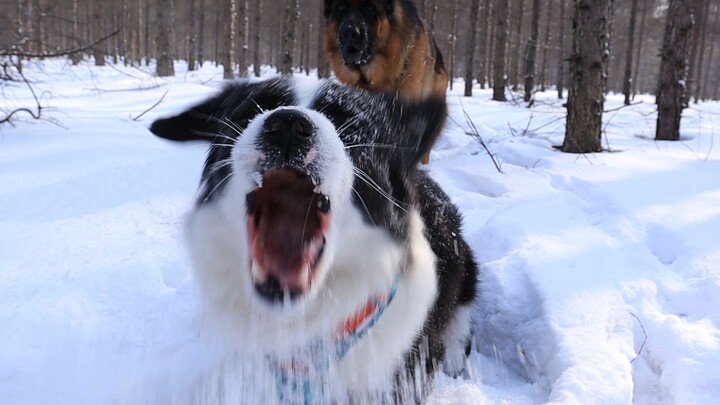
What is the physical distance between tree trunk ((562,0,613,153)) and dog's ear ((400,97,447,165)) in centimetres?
463

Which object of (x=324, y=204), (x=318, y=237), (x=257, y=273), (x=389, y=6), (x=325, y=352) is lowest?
(x=325, y=352)

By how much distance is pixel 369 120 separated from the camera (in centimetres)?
195

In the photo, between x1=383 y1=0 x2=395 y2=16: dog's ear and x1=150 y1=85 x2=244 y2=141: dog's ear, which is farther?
x1=383 y1=0 x2=395 y2=16: dog's ear

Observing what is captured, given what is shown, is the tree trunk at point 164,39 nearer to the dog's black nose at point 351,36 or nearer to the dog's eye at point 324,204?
the dog's black nose at point 351,36

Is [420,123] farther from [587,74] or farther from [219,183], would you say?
[587,74]

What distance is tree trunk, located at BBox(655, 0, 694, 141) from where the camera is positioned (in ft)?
24.0

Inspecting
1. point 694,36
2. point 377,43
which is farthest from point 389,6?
point 694,36

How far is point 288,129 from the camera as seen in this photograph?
59.2 inches

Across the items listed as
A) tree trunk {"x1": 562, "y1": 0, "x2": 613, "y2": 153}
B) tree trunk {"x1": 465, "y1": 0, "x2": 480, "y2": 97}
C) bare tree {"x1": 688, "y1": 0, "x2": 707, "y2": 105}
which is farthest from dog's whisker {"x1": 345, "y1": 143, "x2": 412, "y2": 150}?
tree trunk {"x1": 465, "y1": 0, "x2": 480, "y2": 97}

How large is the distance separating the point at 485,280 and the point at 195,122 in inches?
76.9

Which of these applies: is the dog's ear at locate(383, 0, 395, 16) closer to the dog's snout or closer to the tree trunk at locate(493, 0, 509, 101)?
the dog's snout

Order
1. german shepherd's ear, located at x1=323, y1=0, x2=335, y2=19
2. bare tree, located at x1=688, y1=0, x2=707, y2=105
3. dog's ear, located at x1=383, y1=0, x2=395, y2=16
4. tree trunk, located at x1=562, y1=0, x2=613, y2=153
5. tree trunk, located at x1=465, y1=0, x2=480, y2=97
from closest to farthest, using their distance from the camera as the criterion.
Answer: dog's ear, located at x1=383, y1=0, x2=395, y2=16 < german shepherd's ear, located at x1=323, y1=0, x2=335, y2=19 < tree trunk, located at x1=562, y1=0, x2=613, y2=153 < bare tree, located at x1=688, y1=0, x2=707, y2=105 < tree trunk, located at x1=465, y1=0, x2=480, y2=97

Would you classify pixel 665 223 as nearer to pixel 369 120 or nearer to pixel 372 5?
pixel 369 120

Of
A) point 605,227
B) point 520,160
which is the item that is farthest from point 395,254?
point 520,160
